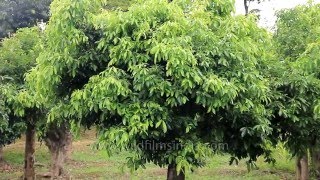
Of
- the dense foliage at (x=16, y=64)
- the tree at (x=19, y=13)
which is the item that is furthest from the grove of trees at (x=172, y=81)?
the tree at (x=19, y=13)

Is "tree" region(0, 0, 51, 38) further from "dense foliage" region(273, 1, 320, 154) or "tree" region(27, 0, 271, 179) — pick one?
Answer: "dense foliage" region(273, 1, 320, 154)

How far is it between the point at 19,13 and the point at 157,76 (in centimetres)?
1813

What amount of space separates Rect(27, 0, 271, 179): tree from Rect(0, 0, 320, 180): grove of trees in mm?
16

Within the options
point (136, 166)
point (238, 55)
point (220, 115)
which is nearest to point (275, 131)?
point (220, 115)

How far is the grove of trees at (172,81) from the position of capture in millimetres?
5672

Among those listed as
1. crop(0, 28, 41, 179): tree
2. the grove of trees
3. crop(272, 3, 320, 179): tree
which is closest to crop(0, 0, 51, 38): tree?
crop(0, 28, 41, 179): tree

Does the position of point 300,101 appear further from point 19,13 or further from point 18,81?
point 19,13

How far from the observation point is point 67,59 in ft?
20.0

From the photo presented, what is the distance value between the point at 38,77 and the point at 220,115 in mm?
2888

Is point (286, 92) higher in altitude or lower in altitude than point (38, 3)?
lower

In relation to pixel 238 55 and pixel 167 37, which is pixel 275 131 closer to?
pixel 238 55

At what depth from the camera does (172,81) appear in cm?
580

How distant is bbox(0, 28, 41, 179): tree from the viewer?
10.5m

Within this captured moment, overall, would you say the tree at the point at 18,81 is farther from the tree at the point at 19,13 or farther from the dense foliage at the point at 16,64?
the tree at the point at 19,13
